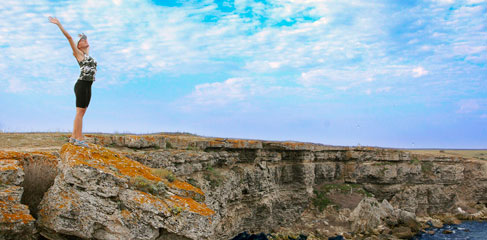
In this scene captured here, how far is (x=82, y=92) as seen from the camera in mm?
6996

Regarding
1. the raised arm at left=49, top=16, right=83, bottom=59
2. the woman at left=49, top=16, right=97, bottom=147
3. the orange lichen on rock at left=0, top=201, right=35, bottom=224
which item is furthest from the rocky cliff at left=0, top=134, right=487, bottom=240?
the raised arm at left=49, top=16, right=83, bottom=59

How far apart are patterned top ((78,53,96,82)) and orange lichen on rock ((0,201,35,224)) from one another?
2943 millimetres

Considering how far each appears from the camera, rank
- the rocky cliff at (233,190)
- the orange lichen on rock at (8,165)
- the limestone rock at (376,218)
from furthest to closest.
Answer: the limestone rock at (376,218)
the rocky cliff at (233,190)
the orange lichen on rock at (8,165)

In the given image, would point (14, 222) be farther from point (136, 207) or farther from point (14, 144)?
point (14, 144)

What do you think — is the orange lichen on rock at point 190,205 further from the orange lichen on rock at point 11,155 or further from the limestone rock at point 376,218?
the limestone rock at point 376,218

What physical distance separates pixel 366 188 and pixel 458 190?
50.7ft

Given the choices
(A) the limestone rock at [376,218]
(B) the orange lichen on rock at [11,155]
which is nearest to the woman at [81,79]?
(B) the orange lichen on rock at [11,155]

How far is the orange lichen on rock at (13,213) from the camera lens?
15.8ft

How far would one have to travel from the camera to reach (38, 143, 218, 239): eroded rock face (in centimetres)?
543

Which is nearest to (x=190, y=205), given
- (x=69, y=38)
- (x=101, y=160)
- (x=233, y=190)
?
(x=101, y=160)

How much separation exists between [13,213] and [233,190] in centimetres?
1543

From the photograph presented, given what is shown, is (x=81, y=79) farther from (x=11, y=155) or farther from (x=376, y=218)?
(x=376, y=218)

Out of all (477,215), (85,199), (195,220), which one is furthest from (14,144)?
(477,215)

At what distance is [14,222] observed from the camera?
4.85 m
